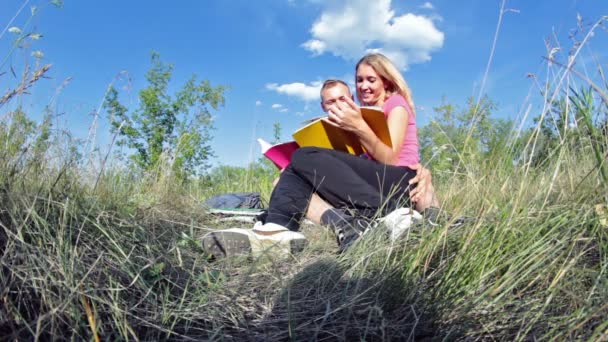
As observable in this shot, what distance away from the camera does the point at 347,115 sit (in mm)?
1896

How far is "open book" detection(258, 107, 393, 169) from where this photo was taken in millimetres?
1968

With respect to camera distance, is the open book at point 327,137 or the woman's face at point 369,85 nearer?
the open book at point 327,137

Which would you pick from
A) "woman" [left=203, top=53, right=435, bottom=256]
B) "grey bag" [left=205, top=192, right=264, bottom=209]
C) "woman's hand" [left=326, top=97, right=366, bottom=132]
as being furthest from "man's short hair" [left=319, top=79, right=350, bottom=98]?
"grey bag" [left=205, top=192, right=264, bottom=209]

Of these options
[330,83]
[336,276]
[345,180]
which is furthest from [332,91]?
[336,276]

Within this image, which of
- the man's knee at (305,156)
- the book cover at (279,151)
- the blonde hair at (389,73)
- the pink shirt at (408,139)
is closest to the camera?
the man's knee at (305,156)

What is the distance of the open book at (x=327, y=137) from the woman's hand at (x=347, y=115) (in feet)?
0.19

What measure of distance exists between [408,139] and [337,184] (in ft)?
2.08

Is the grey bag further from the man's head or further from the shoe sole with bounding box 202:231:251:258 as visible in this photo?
the shoe sole with bounding box 202:231:251:258

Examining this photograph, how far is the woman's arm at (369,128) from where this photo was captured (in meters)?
1.90

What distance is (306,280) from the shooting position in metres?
1.25

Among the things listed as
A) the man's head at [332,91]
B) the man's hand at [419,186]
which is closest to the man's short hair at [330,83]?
the man's head at [332,91]

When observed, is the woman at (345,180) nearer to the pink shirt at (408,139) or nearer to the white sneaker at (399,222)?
the pink shirt at (408,139)

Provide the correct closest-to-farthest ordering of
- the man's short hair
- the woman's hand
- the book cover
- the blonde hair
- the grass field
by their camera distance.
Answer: the grass field
the woman's hand
the book cover
the blonde hair
the man's short hair

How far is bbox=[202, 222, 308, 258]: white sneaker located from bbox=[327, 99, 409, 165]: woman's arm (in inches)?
25.3
